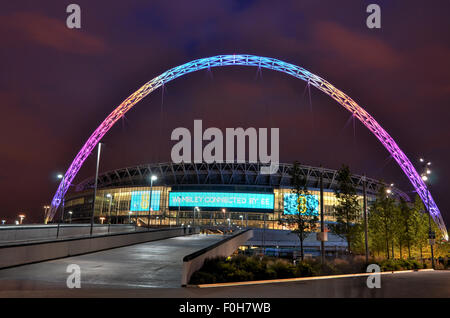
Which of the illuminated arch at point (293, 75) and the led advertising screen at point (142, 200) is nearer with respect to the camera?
the illuminated arch at point (293, 75)

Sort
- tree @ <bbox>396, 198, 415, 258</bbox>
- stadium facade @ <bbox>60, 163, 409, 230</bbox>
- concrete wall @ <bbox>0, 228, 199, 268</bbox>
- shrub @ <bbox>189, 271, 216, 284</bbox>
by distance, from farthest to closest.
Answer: stadium facade @ <bbox>60, 163, 409, 230</bbox>
tree @ <bbox>396, 198, 415, 258</bbox>
concrete wall @ <bbox>0, 228, 199, 268</bbox>
shrub @ <bbox>189, 271, 216, 284</bbox>

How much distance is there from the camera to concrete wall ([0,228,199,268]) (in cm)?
1466

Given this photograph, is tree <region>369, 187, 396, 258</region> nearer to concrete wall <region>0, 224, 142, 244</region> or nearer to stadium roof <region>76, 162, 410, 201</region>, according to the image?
concrete wall <region>0, 224, 142, 244</region>

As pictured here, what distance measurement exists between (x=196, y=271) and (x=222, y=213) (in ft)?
292

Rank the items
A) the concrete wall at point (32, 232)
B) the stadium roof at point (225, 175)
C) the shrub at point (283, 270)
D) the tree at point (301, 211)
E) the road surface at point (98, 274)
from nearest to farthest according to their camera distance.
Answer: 1. the road surface at point (98, 274)
2. the shrub at point (283, 270)
3. the concrete wall at point (32, 232)
4. the tree at point (301, 211)
5. the stadium roof at point (225, 175)

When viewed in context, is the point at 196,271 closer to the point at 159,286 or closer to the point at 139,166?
the point at 159,286

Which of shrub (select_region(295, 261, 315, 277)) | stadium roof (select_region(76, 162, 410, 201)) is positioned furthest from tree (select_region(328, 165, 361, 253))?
stadium roof (select_region(76, 162, 410, 201))

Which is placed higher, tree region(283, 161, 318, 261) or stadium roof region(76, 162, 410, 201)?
stadium roof region(76, 162, 410, 201)

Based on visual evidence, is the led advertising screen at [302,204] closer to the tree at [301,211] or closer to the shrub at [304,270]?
the tree at [301,211]

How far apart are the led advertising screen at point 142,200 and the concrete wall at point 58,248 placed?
7633cm

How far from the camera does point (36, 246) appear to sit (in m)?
16.4

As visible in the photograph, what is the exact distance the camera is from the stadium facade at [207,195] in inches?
3996

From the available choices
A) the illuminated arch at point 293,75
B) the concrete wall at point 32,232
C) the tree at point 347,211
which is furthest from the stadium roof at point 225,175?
the concrete wall at point 32,232
